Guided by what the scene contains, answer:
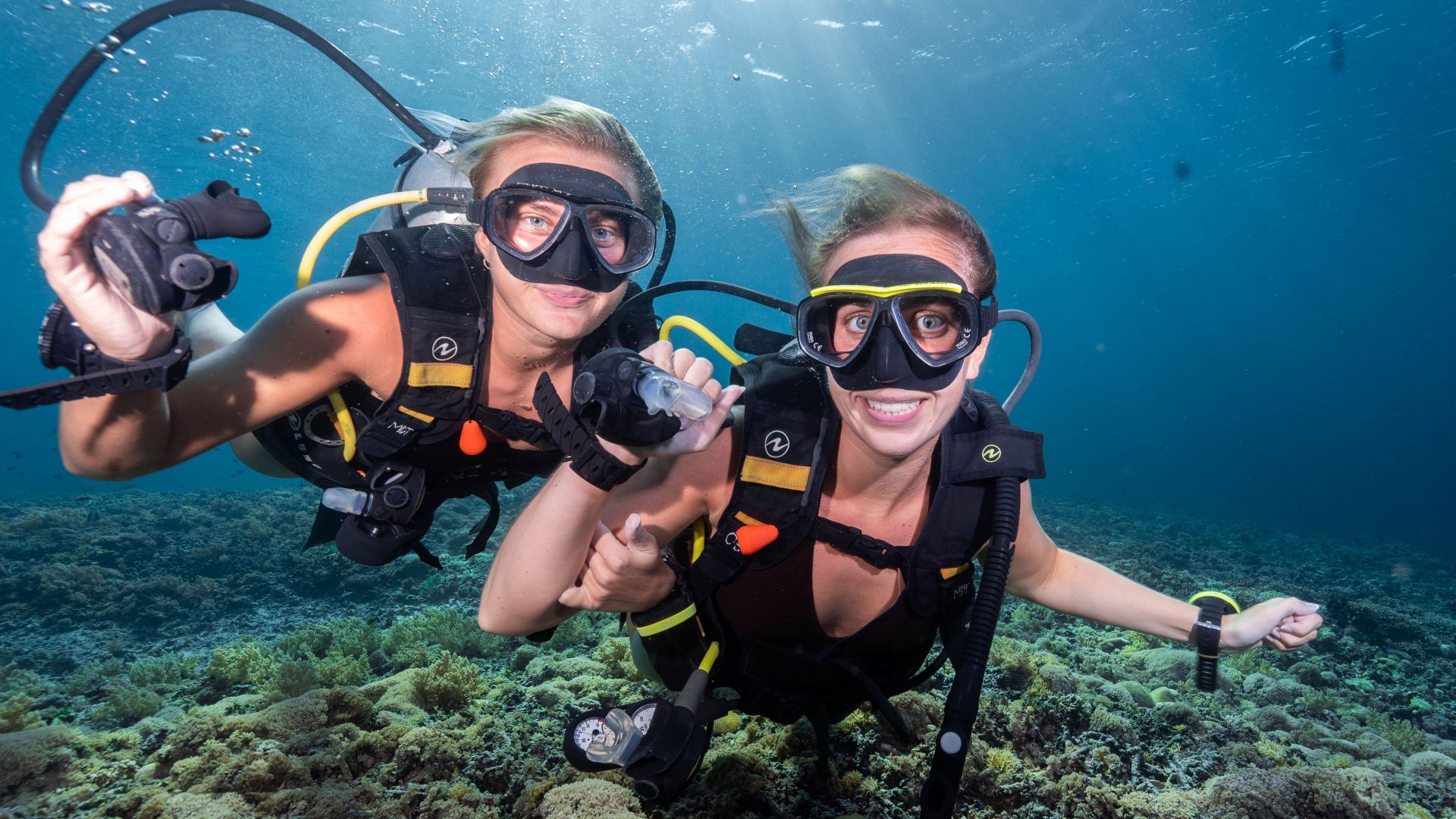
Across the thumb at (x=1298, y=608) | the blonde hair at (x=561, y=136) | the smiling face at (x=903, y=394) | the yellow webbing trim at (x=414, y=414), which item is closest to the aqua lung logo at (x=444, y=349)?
the yellow webbing trim at (x=414, y=414)

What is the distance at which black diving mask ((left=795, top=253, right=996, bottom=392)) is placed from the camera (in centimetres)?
238

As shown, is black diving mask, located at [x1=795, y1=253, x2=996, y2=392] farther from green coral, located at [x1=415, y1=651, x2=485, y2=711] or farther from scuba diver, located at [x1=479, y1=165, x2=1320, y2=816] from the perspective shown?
green coral, located at [x1=415, y1=651, x2=485, y2=711]

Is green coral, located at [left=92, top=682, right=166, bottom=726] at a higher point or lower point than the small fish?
lower

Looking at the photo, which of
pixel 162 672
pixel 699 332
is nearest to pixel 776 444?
pixel 699 332

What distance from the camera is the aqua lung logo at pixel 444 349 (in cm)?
330

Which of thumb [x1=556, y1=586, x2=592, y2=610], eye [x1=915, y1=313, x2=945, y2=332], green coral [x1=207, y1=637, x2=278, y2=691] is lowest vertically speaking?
green coral [x1=207, y1=637, x2=278, y2=691]

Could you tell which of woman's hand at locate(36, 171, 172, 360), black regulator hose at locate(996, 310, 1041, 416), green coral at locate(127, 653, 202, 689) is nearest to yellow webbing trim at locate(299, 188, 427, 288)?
woman's hand at locate(36, 171, 172, 360)

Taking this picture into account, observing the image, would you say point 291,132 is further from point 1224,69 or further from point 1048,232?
point 1048,232

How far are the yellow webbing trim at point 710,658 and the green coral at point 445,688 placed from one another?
9.86ft

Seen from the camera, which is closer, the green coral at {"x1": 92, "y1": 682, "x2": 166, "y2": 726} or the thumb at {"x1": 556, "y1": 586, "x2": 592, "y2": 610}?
the thumb at {"x1": 556, "y1": 586, "x2": 592, "y2": 610}

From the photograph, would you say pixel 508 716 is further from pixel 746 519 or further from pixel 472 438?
pixel 746 519

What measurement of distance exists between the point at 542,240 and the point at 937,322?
2.07m

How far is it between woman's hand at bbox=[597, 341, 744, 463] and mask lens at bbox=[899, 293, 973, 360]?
1.01m

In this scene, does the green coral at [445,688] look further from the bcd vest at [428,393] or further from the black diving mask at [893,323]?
the black diving mask at [893,323]
